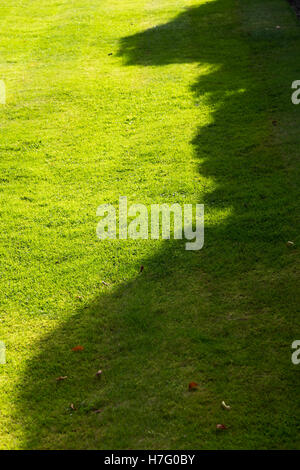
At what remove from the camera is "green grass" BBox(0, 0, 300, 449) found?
4.72 meters

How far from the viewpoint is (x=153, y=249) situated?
6824 millimetres

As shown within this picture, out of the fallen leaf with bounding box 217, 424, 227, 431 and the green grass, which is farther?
the green grass

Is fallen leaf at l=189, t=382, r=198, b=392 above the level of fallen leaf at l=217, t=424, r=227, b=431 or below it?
above

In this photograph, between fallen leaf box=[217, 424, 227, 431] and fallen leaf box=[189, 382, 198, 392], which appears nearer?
fallen leaf box=[217, 424, 227, 431]

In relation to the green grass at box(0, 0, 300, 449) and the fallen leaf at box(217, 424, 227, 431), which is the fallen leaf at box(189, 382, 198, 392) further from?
the fallen leaf at box(217, 424, 227, 431)

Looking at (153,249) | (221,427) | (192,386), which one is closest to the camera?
(221,427)

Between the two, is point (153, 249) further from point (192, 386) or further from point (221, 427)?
point (221, 427)

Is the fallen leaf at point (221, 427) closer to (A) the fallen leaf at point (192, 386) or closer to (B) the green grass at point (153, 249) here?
(B) the green grass at point (153, 249)

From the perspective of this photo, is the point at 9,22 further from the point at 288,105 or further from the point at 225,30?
the point at 288,105

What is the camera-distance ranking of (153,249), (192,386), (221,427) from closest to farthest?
(221,427) < (192,386) < (153,249)

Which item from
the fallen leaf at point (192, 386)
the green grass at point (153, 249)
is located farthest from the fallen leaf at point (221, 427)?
the fallen leaf at point (192, 386)

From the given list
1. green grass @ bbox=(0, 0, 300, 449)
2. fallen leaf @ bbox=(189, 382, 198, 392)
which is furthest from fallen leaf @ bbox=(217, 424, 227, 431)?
fallen leaf @ bbox=(189, 382, 198, 392)

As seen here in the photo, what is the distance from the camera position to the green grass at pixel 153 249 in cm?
472

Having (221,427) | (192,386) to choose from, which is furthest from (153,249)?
(221,427)
